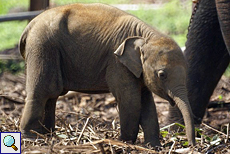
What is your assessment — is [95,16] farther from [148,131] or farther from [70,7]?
[148,131]

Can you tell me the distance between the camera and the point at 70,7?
7383 millimetres

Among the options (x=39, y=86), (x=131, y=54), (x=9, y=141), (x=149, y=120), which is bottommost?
(x=9, y=141)

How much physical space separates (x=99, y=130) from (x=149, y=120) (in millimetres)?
671

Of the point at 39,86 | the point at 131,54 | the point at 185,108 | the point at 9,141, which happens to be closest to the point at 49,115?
the point at 39,86

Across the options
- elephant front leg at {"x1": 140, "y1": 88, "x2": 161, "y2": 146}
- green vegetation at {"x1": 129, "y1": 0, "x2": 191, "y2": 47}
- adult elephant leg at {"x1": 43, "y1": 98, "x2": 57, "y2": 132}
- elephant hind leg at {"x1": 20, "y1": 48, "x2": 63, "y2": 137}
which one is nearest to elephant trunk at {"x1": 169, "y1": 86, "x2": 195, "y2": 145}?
elephant front leg at {"x1": 140, "y1": 88, "x2": 161, "y2": 146}

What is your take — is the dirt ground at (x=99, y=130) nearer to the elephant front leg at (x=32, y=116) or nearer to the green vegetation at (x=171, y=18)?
the elephant front leg at (x=32, y=116)

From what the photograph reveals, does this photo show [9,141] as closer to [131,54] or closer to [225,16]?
[131,54]

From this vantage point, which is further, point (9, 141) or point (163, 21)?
point (163, 21)

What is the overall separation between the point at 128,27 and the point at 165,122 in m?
2.64

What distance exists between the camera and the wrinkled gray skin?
682 cm

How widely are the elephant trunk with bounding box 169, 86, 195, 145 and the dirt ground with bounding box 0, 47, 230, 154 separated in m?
0.16

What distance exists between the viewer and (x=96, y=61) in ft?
23.3

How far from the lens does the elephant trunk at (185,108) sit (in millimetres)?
6348

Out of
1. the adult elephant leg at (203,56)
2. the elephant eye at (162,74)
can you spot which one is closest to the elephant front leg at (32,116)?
the elephant eye at (162,74)
